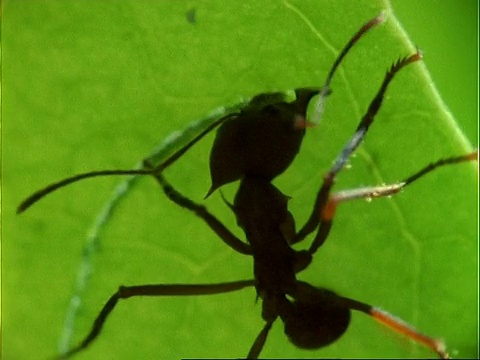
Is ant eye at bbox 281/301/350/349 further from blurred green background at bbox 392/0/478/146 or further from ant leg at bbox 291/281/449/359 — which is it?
blurred green background at bbox 392/0/478/146

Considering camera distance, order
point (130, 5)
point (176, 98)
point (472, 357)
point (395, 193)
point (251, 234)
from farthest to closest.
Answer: point (472, 357) < point (251, 234) < point (395, 193) < point (176, 98) < point (130, 5)

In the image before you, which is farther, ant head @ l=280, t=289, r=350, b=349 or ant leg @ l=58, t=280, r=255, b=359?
ant head @ l=280, t=289, r=350, b=349

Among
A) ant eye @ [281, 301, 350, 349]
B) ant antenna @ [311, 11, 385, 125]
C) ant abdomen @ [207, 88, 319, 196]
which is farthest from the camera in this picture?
ant eye @ [281, 301, 350, 349]

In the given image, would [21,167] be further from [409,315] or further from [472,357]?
[472,357]

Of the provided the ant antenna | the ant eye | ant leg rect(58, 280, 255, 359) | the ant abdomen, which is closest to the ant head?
the ant eye

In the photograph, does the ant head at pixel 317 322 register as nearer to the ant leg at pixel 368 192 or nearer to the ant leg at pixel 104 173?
the ant leg at pixel 368 192

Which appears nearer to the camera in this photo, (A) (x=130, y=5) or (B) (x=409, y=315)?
(A) (x=130, y=5)

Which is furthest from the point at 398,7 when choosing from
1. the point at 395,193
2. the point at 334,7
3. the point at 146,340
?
the point at 146,340

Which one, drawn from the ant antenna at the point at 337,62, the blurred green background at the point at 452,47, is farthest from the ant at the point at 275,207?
the blurred green background at the point at 452,47
